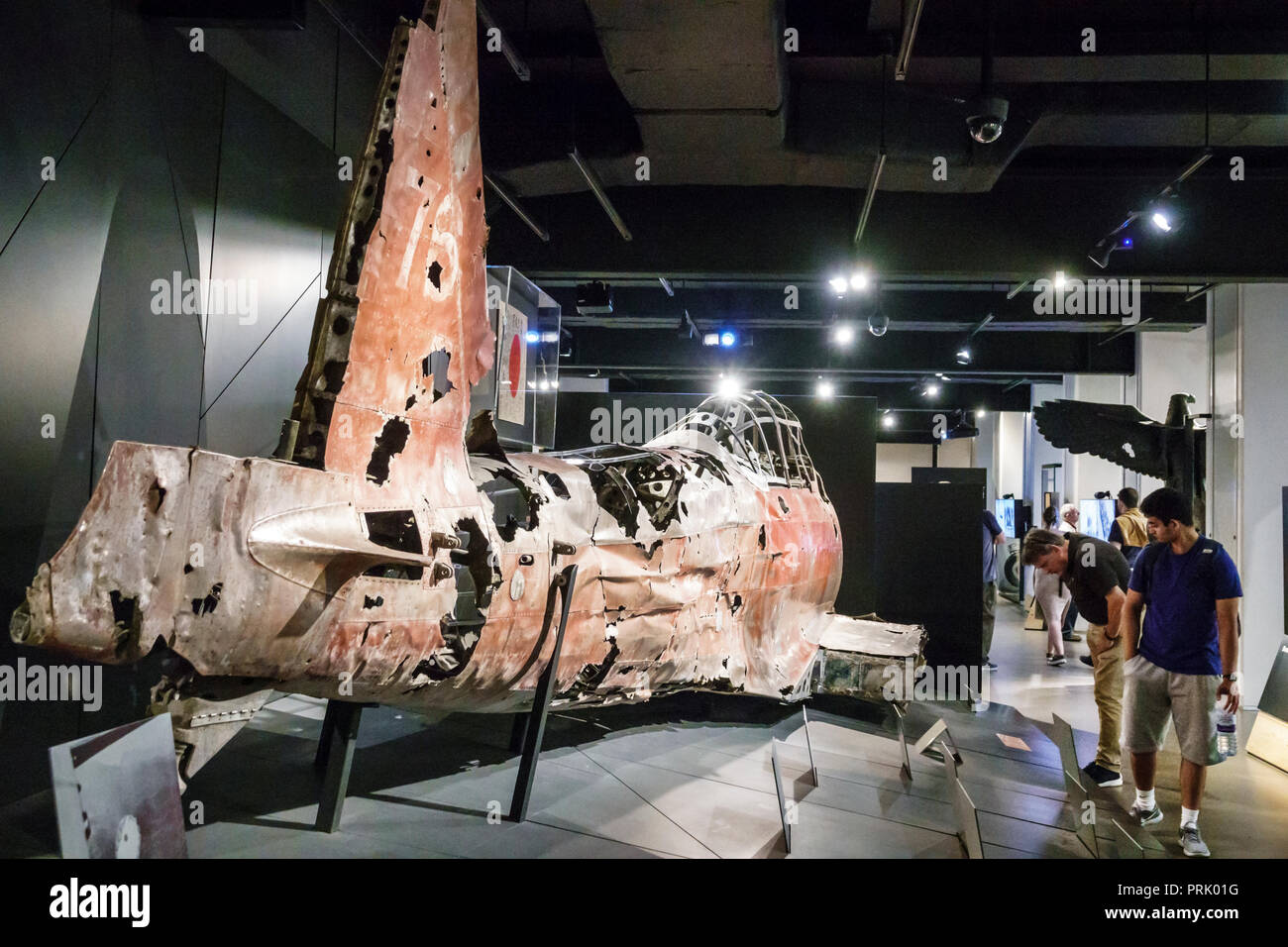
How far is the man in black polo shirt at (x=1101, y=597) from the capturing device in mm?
5000

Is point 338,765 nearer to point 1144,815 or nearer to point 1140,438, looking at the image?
point 1144,815

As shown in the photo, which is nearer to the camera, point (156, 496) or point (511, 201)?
point (156, 496)

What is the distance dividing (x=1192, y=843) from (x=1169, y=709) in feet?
2.16

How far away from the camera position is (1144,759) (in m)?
4.18

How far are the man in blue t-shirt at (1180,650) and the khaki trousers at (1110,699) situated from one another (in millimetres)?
881

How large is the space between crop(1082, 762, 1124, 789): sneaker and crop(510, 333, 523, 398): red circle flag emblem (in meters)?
5.07

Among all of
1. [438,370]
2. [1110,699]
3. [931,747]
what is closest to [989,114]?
[438,370]

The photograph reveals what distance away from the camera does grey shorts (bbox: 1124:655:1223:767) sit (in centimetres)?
384

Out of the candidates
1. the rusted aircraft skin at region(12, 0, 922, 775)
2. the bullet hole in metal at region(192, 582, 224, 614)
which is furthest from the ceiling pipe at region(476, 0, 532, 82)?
the bullet hole in metal at region(192, 582, 224, 614)

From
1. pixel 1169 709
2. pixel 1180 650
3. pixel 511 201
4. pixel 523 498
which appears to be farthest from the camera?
pixel 511 201

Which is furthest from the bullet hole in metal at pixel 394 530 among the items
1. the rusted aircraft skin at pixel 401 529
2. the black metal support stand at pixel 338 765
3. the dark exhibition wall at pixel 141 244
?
the dark exhibition wall at pixel 141 244

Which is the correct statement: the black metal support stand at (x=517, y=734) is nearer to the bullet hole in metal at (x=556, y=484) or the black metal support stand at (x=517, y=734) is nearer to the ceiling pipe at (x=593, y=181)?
the bullet hole in metal at (x=556, y=484)

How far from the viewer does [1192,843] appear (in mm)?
3818
